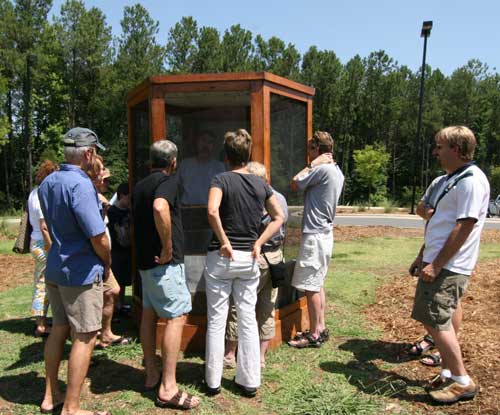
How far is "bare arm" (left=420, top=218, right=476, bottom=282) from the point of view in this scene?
303cm

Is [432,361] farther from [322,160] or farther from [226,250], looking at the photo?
[226,250]

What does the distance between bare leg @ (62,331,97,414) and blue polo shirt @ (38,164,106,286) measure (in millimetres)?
380

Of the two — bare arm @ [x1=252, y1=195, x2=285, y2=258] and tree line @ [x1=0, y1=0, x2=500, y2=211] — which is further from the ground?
tree line @ [x1=0, y1=0, x2=500, y2=211]

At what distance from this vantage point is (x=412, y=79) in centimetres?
4619

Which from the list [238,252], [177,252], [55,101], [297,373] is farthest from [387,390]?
[55,101]

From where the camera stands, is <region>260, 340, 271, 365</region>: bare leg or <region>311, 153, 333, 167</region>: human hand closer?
<region>260, 340, 271, 365</region>: bare leg

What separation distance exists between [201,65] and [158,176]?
32.2 metres

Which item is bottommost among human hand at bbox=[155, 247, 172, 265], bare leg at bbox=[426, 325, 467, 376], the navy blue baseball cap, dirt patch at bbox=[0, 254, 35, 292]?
dirt patch at bbox=[0, 254, 35, 292]

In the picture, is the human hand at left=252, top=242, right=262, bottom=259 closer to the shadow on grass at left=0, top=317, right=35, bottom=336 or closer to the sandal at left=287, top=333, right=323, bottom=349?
the sandal at left=287, top=333, right=323, bottom=349

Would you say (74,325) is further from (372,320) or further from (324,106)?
(324,106)

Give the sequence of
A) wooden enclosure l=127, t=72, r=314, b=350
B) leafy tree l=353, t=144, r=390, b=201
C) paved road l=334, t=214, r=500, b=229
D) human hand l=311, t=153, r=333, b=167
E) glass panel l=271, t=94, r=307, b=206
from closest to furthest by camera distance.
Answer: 1. wooden enclosure l=127, t=72, r=314, b=350
2. human hand l=311, t=153, r=333, b=167
3. glass panel l=271, t=94, r=307, b=206
4. paved road l=334, t=214, r=500, b=229
5. leafy tree l=353, t=144, r=390, b=201

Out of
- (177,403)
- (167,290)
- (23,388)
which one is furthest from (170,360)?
(23,388)

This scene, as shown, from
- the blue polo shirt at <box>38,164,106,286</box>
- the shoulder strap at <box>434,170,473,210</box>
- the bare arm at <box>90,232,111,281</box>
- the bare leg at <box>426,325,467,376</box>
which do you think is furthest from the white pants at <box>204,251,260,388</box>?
the shoulder strap at <box>434,170,473,210</box>

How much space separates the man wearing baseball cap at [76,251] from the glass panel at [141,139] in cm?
154
